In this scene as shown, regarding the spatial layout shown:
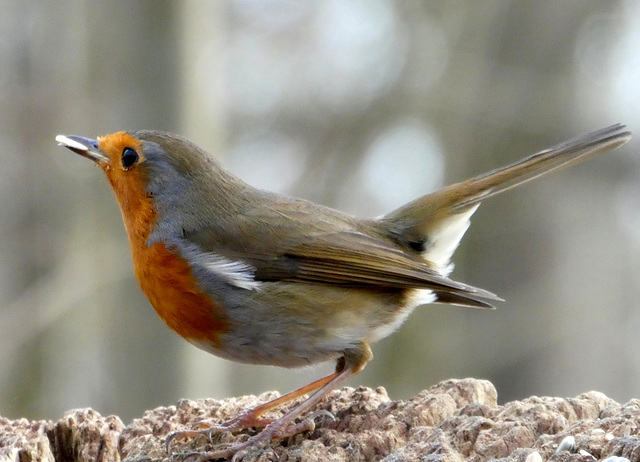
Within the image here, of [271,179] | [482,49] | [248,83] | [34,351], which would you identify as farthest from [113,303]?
[482,49]

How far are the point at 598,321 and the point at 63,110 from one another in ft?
20.8

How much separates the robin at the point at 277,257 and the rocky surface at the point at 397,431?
8.5 inches

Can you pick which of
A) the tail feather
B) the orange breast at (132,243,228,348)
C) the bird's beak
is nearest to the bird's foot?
the orange breast at (132,243,228,348)

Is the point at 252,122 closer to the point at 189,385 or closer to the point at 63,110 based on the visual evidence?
the point at 63,110

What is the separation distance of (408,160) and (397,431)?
7.34 m

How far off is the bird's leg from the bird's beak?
1601 mm

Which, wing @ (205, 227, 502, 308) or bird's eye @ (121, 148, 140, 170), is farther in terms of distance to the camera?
bird's eye @ (121, 148, 140, 170)

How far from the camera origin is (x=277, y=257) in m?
4.14

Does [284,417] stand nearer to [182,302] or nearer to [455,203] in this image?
[182,302]

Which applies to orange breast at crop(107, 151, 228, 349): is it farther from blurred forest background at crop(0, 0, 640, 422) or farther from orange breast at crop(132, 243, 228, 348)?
blurred forest background at crop(0, 0, 640, 422)

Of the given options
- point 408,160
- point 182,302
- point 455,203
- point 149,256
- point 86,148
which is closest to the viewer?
point 182,302

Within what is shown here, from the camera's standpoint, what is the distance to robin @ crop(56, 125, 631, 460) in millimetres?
3893

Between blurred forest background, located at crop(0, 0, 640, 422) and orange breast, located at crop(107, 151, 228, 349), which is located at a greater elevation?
blurred forest background, located at crop(0, 0, 640, 422)

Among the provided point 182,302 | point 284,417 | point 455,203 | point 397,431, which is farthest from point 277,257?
point 397,431
